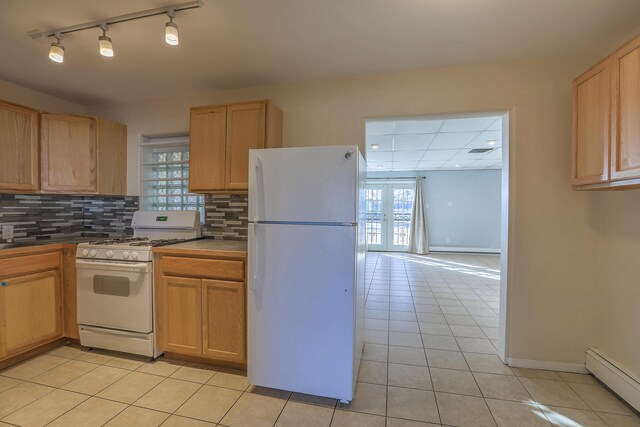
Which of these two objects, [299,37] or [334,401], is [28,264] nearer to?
[334,401]

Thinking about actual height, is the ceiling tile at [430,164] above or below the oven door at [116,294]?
above

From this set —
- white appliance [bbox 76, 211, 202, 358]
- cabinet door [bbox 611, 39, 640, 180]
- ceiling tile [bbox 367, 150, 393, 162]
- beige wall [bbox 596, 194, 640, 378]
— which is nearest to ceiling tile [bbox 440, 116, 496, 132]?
ceiling tile [bbox 367, 150, 393, 162]

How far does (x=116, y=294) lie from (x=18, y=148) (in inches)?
58.8

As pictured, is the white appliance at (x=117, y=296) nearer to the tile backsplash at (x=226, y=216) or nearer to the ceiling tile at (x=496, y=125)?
the tile backsplash at (x=226, y=216)

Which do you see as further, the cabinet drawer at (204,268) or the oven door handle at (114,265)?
the oven door handle at (114,265)

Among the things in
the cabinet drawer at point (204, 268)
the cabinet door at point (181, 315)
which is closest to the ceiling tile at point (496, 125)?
the cabinet drawer at point (204, 268)

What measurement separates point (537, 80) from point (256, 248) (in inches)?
93.7

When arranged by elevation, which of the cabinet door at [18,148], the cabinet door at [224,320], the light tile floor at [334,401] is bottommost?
the light tile floor at [334,401]

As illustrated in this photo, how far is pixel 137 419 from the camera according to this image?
1.63 meters

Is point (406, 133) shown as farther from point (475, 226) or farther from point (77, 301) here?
point (475, 226)

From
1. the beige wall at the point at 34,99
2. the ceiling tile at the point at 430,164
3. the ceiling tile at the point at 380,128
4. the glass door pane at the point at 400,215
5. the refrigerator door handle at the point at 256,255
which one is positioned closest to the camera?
the refrigerator door handle at the point at 256,255

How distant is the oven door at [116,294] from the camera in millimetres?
2207

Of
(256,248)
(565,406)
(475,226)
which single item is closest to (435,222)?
(475,226)

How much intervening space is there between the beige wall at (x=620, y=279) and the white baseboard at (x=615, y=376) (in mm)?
36
